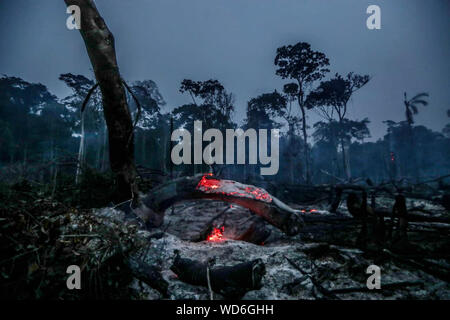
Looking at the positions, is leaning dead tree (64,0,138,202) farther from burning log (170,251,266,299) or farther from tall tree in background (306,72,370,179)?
tall tree in background (306,72,370,179)

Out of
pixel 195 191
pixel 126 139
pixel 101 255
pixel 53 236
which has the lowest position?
pixel 101 255

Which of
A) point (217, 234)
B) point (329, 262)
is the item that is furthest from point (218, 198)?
point (329, 262)

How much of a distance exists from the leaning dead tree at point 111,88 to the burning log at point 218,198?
69cm

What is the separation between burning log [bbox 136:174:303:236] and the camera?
414 centimetres

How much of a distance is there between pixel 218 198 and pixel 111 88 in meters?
3.09

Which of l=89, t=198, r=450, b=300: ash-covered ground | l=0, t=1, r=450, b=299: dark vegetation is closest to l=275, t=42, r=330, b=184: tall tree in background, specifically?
l=0, t=1, r=450, b=299: dark vegetation

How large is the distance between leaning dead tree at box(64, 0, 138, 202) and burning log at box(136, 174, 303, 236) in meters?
0.69

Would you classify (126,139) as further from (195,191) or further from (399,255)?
(399,255)

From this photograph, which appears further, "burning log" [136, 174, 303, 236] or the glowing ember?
the glowing ember

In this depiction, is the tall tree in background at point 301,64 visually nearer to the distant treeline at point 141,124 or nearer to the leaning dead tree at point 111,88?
the distant treeline at point 141,124

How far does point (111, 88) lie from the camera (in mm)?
3232

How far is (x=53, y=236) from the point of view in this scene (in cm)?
192
